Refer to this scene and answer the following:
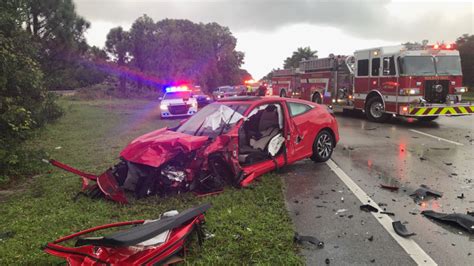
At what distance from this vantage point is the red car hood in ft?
17.6

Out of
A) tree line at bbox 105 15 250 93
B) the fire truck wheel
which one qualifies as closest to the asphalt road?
the fire truck wheel

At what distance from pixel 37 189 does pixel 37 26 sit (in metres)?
12.5

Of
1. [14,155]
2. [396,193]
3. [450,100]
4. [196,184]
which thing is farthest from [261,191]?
[450,100]

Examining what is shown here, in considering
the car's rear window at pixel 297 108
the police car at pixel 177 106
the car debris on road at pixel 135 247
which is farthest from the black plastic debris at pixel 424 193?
the police car at pixel 177 106

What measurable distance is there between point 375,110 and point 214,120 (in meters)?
10.3

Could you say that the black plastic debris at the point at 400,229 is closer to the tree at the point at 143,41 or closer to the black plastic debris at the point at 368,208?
the black plastic debris at the point at 368,208

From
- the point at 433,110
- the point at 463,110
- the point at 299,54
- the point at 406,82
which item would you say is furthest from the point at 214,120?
the point at 299,54

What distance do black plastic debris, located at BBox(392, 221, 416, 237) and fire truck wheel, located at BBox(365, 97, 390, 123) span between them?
35.5ft

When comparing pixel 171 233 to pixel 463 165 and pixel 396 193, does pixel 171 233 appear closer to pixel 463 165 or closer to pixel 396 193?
pixel 396 193

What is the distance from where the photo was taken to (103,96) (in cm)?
4391

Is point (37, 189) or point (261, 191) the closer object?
point (261, 191)

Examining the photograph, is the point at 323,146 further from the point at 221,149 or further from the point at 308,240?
the point at 308,240

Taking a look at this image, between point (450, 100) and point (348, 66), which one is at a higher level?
point (348, 66)

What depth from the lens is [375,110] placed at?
49.4 ft
